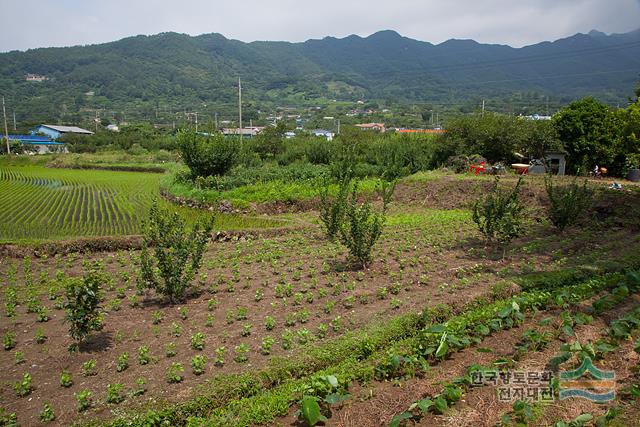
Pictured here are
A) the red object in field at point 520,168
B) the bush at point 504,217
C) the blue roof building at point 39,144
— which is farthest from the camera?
the blue roof building at point 39,144

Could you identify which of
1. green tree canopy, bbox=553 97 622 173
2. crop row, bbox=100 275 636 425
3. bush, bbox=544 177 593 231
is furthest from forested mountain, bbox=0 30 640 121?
crop row, bbox=100 275 636 425

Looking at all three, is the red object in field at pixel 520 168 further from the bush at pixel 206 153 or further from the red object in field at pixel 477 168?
the bush at pixel 206 153

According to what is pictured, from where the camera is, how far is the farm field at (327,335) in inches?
198

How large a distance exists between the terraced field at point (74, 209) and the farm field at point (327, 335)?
4.30 m

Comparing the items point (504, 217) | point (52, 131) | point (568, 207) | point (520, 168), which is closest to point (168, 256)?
point (504, 217)

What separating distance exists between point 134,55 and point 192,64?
76.0 ft

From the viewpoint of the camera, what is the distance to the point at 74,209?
69.2 feet

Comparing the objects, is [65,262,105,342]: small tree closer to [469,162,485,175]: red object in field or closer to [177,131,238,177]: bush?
[177,131,238,177]: bush

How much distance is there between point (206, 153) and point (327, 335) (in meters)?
22.2

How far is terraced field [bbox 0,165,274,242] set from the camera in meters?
16.0

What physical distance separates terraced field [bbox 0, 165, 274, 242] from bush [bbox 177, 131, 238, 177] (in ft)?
11.5

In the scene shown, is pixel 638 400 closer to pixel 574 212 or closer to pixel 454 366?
pixel 454 366

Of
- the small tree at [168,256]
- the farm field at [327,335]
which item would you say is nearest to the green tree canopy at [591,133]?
the farm field at [327,335]

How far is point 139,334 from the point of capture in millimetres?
7168
